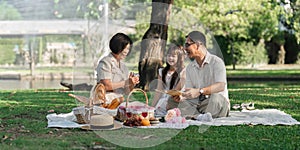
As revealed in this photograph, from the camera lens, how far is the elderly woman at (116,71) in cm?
534

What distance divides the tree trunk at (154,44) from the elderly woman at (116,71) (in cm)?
318

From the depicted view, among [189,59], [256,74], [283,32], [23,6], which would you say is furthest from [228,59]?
[189,59]

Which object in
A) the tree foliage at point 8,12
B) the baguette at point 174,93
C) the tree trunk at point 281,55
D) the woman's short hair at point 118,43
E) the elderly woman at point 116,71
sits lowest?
the tree trunk at point 281,55

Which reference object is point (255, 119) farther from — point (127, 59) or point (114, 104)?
point (127, 59)

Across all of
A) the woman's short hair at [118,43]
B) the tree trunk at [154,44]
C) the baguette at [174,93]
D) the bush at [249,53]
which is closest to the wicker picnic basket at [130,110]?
the baguette at [174,93]

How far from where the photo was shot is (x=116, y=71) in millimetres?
A: 5438

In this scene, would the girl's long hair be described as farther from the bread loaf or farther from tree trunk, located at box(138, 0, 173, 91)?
tree trunk, located at box(138, 0, 173, 91)

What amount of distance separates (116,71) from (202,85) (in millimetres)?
927

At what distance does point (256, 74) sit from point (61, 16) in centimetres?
1163

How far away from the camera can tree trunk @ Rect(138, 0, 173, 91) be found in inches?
352

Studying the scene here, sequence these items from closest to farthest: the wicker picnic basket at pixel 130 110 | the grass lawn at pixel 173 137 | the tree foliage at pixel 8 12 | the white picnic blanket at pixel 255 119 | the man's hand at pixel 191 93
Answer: the grass lawn at pixel 173 137 < the wicker picnic basket at pixel 130 110 < the white picnic blanket at pixel 255 119 < the man's hand at pixel 191 93 < the tree foliage at pixel 8 12

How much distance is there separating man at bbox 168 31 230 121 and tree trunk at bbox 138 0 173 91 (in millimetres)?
3242

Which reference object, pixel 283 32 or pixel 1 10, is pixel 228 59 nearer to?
pixel 283 32

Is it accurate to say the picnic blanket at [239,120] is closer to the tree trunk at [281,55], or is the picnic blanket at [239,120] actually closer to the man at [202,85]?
the man at [202,85]
